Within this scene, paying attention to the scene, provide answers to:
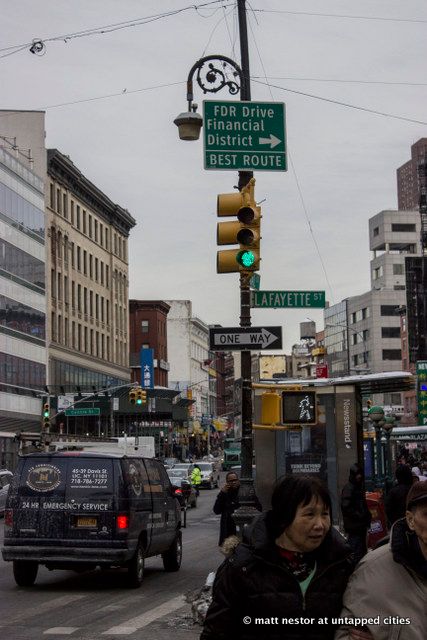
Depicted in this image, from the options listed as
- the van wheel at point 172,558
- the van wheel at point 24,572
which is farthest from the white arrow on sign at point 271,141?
the van wheel at point 172,558

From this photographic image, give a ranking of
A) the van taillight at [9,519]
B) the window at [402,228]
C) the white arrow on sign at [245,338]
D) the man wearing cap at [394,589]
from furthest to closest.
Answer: the window at [402,228] → the van taillight at [9,519] → the white arrow on sign at [245,338] → the man wearing cap at [394,589]

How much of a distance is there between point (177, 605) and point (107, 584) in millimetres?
3099

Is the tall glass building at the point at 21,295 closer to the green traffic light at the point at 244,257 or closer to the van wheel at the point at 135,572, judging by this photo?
the van wheel at the point at 135,572

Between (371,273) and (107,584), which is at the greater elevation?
(371,273)

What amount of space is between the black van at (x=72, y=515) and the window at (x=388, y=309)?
12865 centimetres

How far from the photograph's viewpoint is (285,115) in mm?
14906

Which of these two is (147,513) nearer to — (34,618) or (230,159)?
(34,618)

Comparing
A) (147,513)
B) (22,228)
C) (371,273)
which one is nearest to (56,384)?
(22,228)

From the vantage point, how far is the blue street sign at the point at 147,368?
346 ft

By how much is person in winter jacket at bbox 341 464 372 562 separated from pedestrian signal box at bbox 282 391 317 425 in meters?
2.35

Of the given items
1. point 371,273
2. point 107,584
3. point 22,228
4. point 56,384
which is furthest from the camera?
point 371,273

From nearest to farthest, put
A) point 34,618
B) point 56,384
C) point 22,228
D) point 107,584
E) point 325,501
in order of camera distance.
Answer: point 325,501 < point 34,618 < point 107,584 < point 22,228 < point 56,384

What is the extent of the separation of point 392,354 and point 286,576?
141 m

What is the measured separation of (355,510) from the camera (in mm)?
16828
